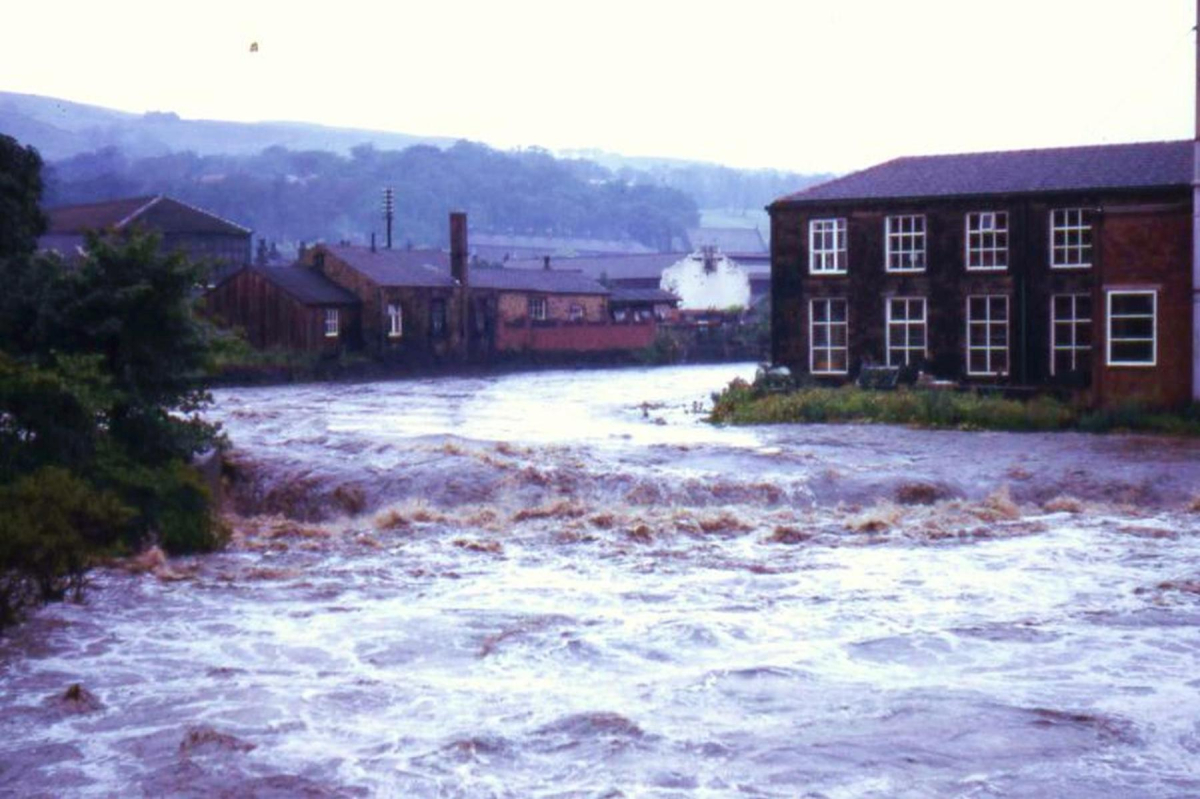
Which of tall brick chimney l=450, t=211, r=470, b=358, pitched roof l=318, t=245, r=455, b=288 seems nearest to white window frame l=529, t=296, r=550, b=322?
pitched roof l=318, t=245, r=455, b=288

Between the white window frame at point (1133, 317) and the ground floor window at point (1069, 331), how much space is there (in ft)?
19.0

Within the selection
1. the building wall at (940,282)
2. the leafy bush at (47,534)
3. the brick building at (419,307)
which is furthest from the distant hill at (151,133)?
the leafy bush at (47,534)

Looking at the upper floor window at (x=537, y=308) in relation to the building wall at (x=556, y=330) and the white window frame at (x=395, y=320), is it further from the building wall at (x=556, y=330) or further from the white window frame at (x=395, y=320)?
the white window frame at (x=395, y=320)

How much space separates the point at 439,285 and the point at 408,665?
52513 mm

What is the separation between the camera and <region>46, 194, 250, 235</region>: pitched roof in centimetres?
6550

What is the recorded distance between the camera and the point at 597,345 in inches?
2835

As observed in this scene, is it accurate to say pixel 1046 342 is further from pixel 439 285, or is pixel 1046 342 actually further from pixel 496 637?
pixel 439 285

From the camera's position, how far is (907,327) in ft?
137

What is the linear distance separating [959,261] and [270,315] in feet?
95.2

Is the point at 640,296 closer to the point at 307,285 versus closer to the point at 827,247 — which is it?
the point at 307,285

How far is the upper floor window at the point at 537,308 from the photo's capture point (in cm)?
7206

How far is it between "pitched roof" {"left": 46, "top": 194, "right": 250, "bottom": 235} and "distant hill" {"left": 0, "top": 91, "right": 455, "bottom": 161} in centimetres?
6450

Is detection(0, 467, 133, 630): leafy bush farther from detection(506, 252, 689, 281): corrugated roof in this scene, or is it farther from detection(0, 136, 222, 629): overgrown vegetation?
detection(506, 252, 689, 281): corrugated roof

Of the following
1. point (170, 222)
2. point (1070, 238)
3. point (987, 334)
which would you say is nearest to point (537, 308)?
point (170, 222)
